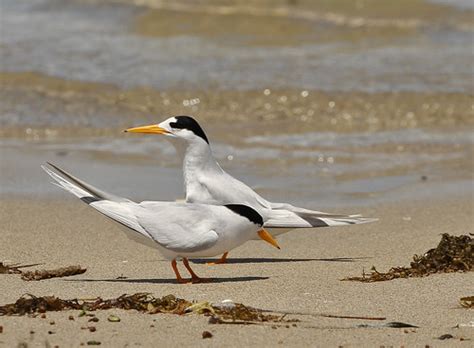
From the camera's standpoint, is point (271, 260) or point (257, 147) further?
point (257, 147)

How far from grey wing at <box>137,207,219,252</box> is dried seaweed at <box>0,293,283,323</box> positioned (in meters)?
0.60

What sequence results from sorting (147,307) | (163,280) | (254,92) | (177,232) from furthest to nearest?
(254,92) → (163,280) → (177,232) → (147,307)

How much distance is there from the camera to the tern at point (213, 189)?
21.0 feet

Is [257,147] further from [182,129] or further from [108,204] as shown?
[108,204]

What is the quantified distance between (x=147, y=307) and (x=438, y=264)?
1761mm

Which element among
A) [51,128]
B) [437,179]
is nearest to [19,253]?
[437,179]

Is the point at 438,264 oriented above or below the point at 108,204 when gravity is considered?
below

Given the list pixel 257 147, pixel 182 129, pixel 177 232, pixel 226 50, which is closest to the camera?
pixel 177 232

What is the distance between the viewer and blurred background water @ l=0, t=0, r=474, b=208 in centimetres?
914

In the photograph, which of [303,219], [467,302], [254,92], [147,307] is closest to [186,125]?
[303,219]

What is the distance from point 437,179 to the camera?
893 centimetres

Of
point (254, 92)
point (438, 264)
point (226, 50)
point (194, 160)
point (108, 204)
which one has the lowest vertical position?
point (438, 264)

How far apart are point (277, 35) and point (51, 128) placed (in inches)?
257

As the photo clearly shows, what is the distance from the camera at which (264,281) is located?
5.48 metres
